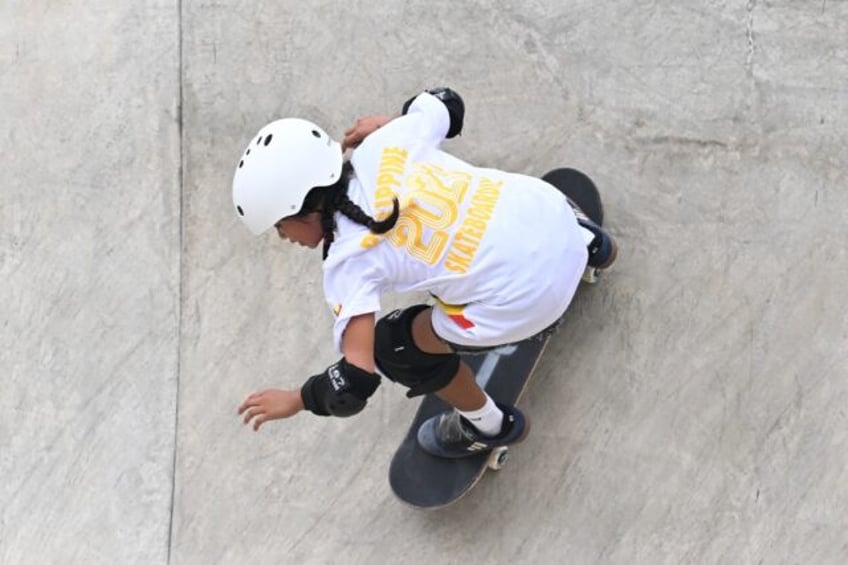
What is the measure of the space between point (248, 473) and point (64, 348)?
1.00 meters

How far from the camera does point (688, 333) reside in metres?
3.80

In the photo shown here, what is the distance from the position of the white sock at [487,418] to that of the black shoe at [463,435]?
0.09ft

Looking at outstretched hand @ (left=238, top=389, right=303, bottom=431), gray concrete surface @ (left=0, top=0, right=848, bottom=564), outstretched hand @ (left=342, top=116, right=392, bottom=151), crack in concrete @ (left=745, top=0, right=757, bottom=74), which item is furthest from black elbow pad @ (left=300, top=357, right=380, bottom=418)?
crack in concrete @ (left=745, top=0, right=757, bottom=74)

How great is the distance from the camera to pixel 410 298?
4109 mm

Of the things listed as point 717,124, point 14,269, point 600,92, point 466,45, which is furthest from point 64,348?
point 717,124

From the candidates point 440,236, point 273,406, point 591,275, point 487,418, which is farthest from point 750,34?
point 273,406

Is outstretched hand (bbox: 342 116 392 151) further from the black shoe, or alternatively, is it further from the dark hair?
the black shoe

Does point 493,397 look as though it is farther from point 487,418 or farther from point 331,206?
point 331,206

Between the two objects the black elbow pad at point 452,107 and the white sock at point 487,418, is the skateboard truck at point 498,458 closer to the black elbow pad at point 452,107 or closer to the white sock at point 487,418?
the white sock at point 487,418

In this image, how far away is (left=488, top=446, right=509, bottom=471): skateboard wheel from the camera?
12.3 feet

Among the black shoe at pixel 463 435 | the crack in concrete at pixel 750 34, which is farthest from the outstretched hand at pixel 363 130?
the crack in concrete at pixel 750 34

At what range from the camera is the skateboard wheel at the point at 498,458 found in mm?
3748

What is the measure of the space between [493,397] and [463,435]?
24 centimetres

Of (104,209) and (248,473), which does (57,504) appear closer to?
(248,473)
